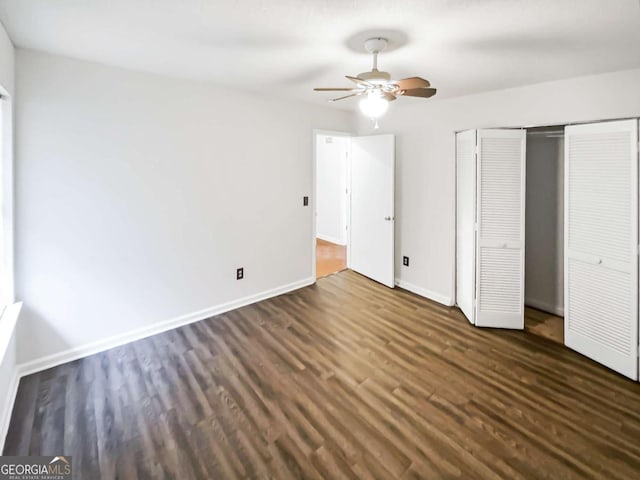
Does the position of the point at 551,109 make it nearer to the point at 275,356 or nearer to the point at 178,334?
the point at 275,356

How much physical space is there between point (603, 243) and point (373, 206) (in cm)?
248

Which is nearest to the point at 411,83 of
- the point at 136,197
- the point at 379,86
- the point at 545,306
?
the point at 379,86

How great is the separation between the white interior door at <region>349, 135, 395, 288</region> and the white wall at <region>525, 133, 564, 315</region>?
1.50 meters

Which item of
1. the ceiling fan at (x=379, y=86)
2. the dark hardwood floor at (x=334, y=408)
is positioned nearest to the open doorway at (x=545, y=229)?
the dark hardwood floor at (x=334, y=408)

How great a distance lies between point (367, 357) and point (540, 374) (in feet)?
4.21

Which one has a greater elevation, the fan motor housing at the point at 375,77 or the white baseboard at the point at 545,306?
the fan motor housing at the point at 375,77

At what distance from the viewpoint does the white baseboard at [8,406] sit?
6.37 feet

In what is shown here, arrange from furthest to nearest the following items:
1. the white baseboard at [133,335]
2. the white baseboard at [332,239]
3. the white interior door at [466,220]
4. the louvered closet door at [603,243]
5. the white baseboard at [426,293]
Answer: the white baseboard at [332,239]
the white baseboard at [426,293]
the white interior door at [466,220]
the white baseboard at [133,335]
the louvered closet door at [603,243]

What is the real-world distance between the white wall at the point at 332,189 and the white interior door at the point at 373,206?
1.83 metres

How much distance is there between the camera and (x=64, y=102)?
2.60 meters

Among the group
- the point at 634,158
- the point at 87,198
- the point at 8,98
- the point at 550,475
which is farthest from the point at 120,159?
the point at 634,158

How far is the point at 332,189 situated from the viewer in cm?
708

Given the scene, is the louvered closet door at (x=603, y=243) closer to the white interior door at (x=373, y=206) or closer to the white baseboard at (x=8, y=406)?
the white interior door at (x=373, y=206)

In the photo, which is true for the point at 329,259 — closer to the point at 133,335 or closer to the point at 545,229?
the point at 545,229
